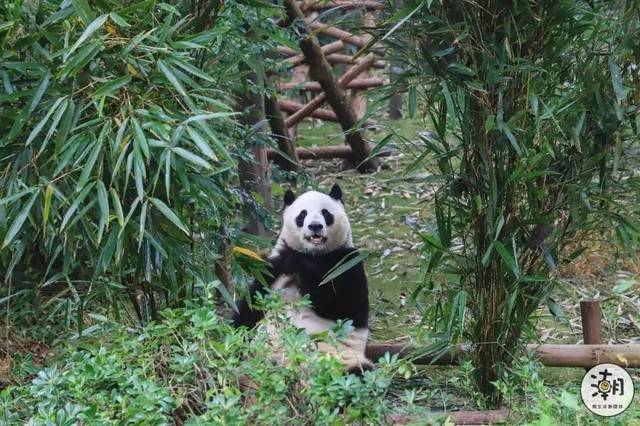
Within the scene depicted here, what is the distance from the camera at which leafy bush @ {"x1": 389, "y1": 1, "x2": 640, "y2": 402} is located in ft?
10.7

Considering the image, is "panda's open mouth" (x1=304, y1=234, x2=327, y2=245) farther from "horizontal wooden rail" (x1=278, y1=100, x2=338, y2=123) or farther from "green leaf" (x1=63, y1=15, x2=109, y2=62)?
"horizontal wooden rail" (x1=278, y1=100, x2=338, y2=123)

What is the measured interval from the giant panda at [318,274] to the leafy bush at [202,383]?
4.55ft

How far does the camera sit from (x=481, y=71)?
336cm

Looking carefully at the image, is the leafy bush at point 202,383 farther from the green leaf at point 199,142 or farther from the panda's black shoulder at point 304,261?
the panda's black shoulder at point 304,261

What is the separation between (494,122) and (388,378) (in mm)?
1218

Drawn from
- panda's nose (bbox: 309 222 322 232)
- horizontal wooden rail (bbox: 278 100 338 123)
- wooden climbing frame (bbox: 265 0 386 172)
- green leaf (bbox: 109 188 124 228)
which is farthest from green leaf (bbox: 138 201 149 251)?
horizontal wooden rail (bbox: 278 100 338 123)

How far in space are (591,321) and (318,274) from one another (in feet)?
3.90

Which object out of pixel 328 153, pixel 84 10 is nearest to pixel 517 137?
pixel 84 10

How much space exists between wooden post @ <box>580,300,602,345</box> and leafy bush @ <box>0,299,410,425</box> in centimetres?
185

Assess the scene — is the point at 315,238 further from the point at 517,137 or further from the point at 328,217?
the point at 517,137

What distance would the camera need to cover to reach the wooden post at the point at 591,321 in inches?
161

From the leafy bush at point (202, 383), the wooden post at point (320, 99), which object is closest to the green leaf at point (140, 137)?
the leafy bush at point (202, 383)

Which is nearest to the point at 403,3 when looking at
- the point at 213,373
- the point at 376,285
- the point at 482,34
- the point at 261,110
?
the point at 482,34

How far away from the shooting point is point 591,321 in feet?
13.5
